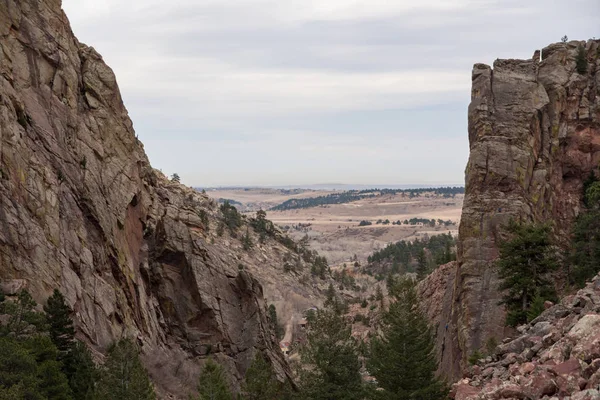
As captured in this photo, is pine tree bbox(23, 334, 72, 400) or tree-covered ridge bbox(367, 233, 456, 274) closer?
pine tree bbox(23, 334, 72, 400)

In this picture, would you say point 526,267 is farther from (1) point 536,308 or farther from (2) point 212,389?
(2) point 212,389

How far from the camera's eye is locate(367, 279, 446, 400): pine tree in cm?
2712

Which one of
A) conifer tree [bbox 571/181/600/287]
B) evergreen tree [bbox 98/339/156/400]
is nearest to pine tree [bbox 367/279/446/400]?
evergreen tree [bbox 98/339/156/400]

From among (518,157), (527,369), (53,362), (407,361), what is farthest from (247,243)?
(527,369)

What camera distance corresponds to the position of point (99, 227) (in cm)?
4075

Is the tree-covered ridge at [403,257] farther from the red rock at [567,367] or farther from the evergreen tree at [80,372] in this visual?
the red rock at [567,367]

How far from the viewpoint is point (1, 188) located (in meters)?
33.2

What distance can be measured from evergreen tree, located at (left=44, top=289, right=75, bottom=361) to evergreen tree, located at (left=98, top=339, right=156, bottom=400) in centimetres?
230

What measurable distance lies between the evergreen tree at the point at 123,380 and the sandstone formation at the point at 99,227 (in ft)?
24.7

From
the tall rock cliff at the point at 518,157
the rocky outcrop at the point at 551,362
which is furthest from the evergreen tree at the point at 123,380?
the tall rock cliff at the point at 518,157

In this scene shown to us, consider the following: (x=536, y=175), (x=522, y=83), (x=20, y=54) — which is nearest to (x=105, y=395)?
(x=20, y=54)

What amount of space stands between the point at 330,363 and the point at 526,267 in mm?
13337

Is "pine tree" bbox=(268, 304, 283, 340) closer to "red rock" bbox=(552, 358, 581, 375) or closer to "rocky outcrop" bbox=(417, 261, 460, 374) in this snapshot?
"rocky outcrop" bbox=(417, 261, 460, 374)

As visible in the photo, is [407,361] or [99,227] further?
[99,227]
